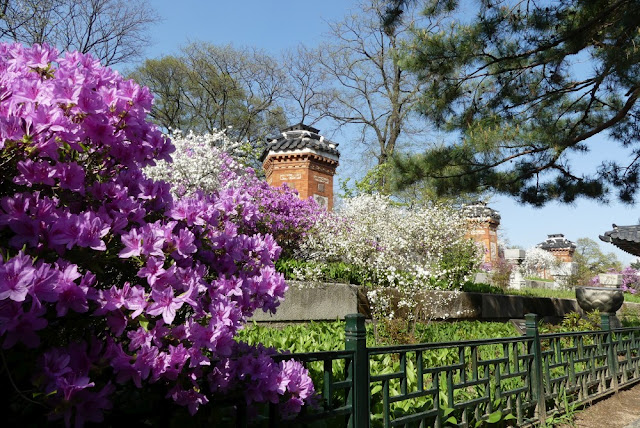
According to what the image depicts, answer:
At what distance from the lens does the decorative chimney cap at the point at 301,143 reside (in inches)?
571

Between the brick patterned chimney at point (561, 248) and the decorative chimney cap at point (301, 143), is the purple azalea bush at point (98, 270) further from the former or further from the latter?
the brick patterned chimney at point (561, 248)

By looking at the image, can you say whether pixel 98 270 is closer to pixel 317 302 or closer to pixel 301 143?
pixel 317 302

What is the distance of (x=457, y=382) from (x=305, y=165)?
35.0 feet

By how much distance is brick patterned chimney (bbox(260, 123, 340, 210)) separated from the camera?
14.5 m

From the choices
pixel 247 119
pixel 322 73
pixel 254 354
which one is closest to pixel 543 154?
pixel 254 354

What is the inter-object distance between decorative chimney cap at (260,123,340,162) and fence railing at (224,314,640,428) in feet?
30.5

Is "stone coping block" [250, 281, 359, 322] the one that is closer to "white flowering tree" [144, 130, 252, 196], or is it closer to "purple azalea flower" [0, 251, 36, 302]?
"white flowering tree" [144, 130, 252, 196]

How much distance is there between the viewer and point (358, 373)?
8.92 ft

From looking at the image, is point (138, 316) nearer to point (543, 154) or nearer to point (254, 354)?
point (254, 354)

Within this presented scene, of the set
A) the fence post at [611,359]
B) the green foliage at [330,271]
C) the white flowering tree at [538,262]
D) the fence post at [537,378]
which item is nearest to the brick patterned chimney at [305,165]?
the green foliage at [330,271]

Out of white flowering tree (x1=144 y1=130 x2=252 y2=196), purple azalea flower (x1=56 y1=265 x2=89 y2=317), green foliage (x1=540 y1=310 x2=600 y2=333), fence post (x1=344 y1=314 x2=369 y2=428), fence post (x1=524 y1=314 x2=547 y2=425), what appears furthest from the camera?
white flowering tree (x1=144 y1=130 x2=252 y2=196)

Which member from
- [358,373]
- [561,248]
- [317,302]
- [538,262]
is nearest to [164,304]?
[358,373]

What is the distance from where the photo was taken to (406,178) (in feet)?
26.5

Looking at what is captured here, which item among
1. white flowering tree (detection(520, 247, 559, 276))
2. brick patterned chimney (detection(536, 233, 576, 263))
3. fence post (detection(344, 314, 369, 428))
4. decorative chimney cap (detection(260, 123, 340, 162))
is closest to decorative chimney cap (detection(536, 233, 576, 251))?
brick patterned chimney (detection(536, 233, 576, 263))
